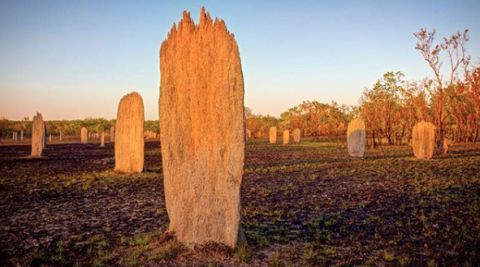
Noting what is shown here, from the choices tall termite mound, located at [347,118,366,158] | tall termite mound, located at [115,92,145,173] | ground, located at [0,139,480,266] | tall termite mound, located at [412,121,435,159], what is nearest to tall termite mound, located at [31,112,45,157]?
ground, located at [0,139,480,266]

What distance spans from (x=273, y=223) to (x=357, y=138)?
2085 cm

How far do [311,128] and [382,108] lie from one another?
35446mm

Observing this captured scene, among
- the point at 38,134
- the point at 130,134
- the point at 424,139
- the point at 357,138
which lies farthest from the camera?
the point at 357,138

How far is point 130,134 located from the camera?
60.5 ft

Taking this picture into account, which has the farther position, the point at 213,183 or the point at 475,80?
the point at 475,80

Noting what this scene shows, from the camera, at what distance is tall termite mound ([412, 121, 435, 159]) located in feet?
81.4

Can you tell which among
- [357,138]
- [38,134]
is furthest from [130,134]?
[357,138]

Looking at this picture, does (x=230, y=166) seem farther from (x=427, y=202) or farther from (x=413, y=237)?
(x=427, y=202)

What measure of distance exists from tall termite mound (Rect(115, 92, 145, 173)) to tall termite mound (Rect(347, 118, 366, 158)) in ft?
54.5

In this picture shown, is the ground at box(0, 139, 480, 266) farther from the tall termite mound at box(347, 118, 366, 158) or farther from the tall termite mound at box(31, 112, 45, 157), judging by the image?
the tall termite mound at box(347, 118, 366, 158)

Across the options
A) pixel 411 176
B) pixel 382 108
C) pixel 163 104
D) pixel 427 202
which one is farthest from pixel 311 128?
pixel 163 104

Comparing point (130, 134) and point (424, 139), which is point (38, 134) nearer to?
point (130, 134)

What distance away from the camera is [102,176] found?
1759 cm

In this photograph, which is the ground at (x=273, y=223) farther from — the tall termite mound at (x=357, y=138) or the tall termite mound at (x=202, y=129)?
the tall termite mound at (x=357, y=138)
